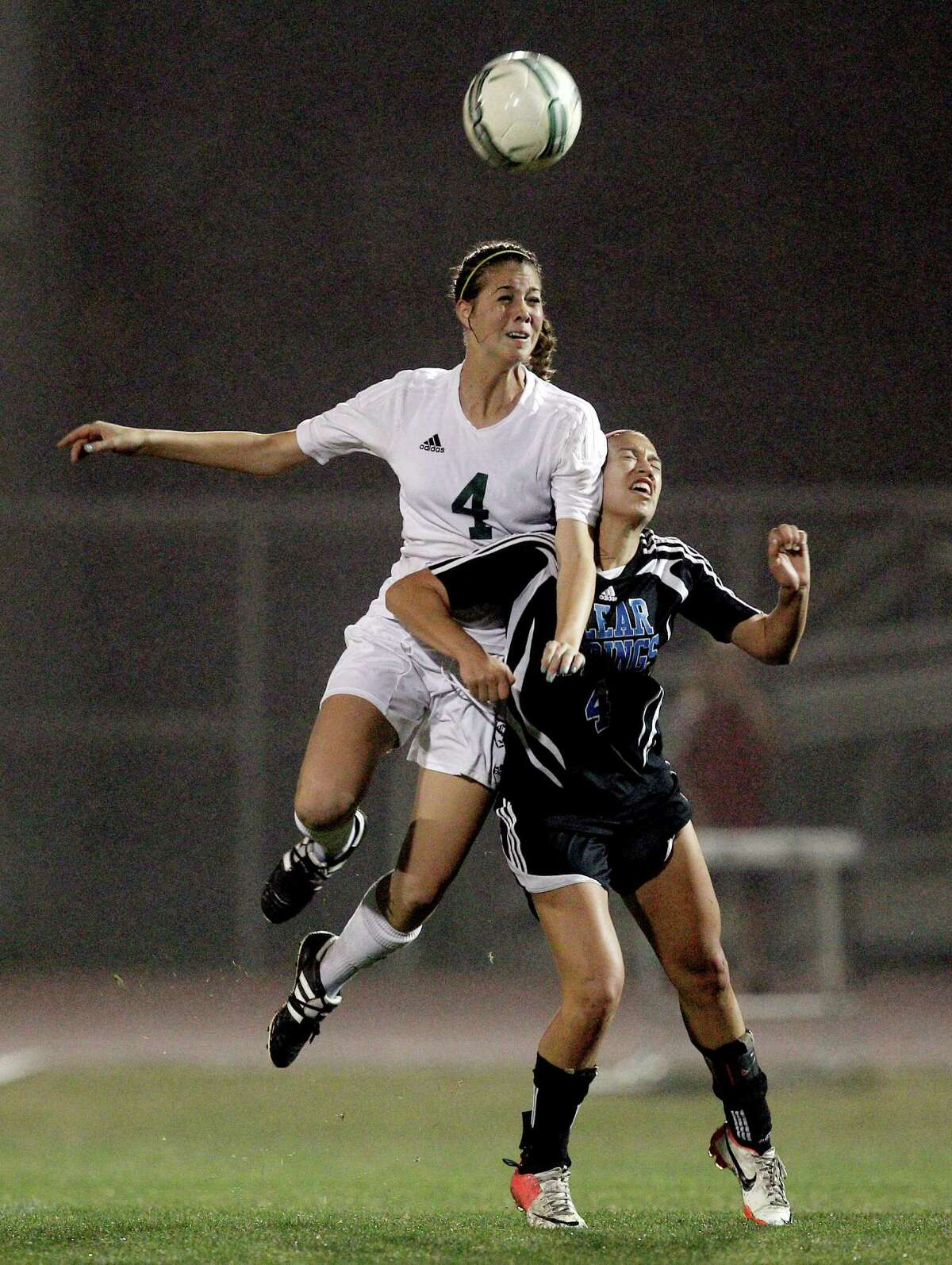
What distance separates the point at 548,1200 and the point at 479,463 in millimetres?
1477

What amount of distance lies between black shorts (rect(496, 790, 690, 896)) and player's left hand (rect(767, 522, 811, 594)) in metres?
0.48

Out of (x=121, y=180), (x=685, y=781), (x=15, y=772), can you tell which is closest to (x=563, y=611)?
(x=685, y=781)

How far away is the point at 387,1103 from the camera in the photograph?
5.84 metres

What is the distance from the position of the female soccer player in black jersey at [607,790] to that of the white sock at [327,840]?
43 centimetres

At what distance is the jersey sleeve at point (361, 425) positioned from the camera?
3518 millimetres

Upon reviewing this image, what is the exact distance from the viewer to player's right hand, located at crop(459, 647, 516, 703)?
9.72 ft

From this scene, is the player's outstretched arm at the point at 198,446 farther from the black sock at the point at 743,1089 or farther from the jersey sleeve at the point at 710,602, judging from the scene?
the black sock at the point at 743,1089

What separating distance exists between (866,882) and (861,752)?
2.31 feet

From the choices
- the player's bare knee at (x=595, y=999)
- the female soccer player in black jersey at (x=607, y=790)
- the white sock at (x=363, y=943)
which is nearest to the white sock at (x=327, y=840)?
Answer: the white sock at (x=363, y=943)

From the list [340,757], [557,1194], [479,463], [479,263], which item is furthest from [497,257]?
[557,1194]

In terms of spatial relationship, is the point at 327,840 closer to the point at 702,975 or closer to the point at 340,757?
the point at 340,757

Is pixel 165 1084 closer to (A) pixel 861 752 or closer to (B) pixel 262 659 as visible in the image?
(B) pixel 262 659

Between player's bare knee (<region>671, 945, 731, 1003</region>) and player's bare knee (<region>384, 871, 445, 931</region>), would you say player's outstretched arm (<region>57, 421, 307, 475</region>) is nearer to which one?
player's bare knee (<region>384, 871, 445, 931</region>)

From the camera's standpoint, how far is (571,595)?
3049mm
